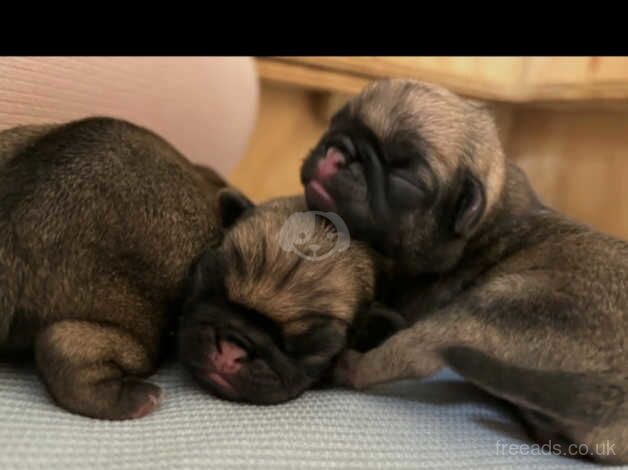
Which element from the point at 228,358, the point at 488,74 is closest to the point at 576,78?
the point at 488,74

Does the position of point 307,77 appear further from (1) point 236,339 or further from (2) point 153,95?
(1) point 236,339

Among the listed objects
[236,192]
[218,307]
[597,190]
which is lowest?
[597,190]

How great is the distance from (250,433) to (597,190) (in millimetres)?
2804

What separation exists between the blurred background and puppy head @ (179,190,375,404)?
132 cm

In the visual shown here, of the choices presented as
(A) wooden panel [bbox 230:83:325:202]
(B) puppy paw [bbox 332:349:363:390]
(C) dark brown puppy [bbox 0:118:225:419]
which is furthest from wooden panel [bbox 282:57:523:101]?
(B) puppy paw [bbox 332:349:363:390]

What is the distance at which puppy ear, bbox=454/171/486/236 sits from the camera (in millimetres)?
1458

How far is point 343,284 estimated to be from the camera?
1.34m

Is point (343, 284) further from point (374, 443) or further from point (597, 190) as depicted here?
point (597, 190)

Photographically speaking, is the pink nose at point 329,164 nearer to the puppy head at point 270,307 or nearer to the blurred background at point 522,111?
the puppy head at point 270,307

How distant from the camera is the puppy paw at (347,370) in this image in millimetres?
1343

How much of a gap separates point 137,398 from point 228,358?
0.17 meters
